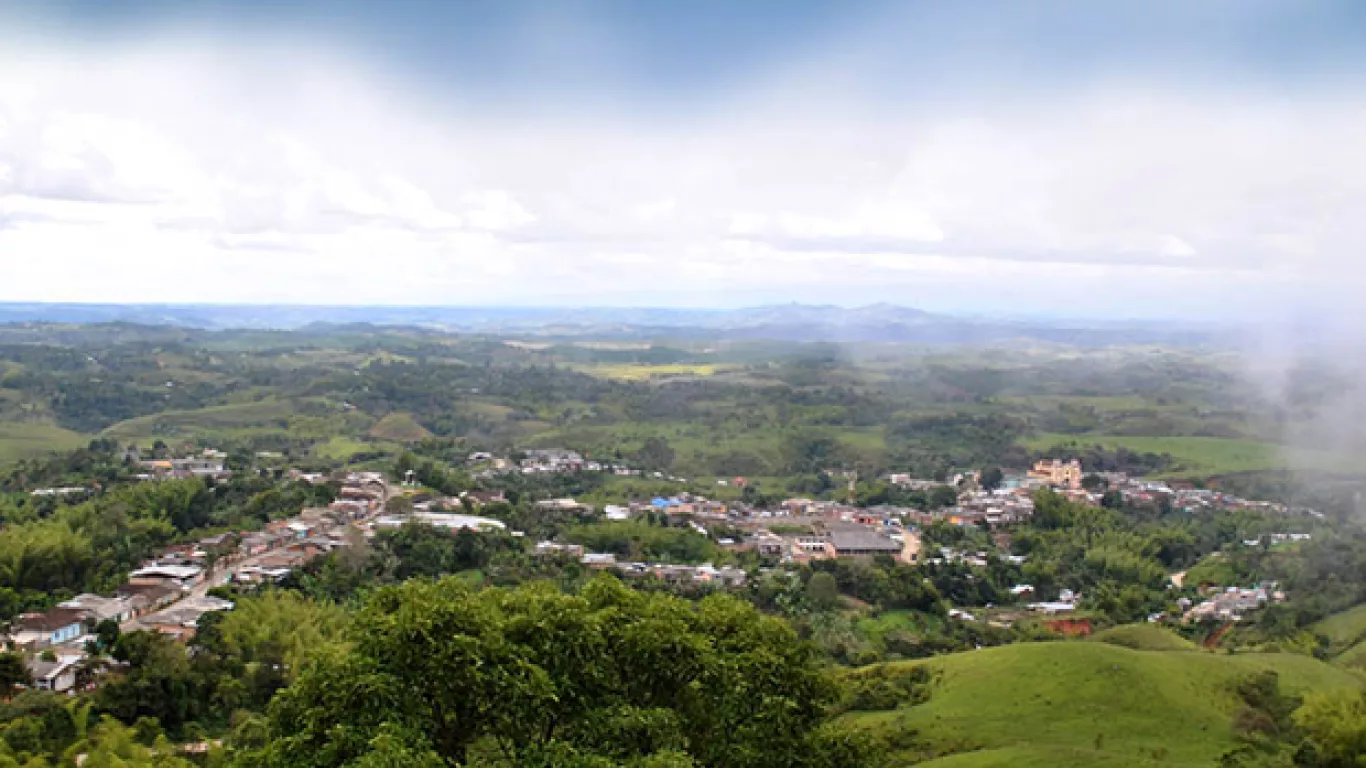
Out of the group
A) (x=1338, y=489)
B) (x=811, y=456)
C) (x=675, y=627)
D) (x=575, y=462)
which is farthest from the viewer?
(x=811, y=456)

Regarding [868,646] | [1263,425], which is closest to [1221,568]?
[868,646]

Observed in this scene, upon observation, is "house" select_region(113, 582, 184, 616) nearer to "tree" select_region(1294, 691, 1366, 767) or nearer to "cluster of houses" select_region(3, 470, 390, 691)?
"cluster of houses" select_region(3, 470, 390, 691)

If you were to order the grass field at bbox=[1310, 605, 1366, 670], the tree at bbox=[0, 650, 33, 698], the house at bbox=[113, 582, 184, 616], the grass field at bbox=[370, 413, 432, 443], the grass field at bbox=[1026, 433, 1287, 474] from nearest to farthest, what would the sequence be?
the tree at bbox=[0, 650, 33, 698] < the grass field at bbox=[1310, 605, 1366, 670] < the house at bbox=[113, 582, 184, 616] < the grass field at bbox=[1026, 433, 1287, 474] < the grass field at bbox=[370, 413, 432, 443]

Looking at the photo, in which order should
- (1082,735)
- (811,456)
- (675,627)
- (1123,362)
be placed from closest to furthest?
(675,627) → (1082,735) → (811,456) → (1123,362)

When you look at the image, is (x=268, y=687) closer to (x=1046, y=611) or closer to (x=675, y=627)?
(x=675, y=627)

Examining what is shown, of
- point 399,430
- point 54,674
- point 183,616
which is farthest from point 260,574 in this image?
point 399,430

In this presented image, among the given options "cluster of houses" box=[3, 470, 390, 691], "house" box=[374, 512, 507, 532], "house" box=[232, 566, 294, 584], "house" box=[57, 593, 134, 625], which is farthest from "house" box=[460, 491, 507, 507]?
"house" box=[57, 593, 134, 625]

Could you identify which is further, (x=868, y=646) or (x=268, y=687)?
(x=868, y=646)
